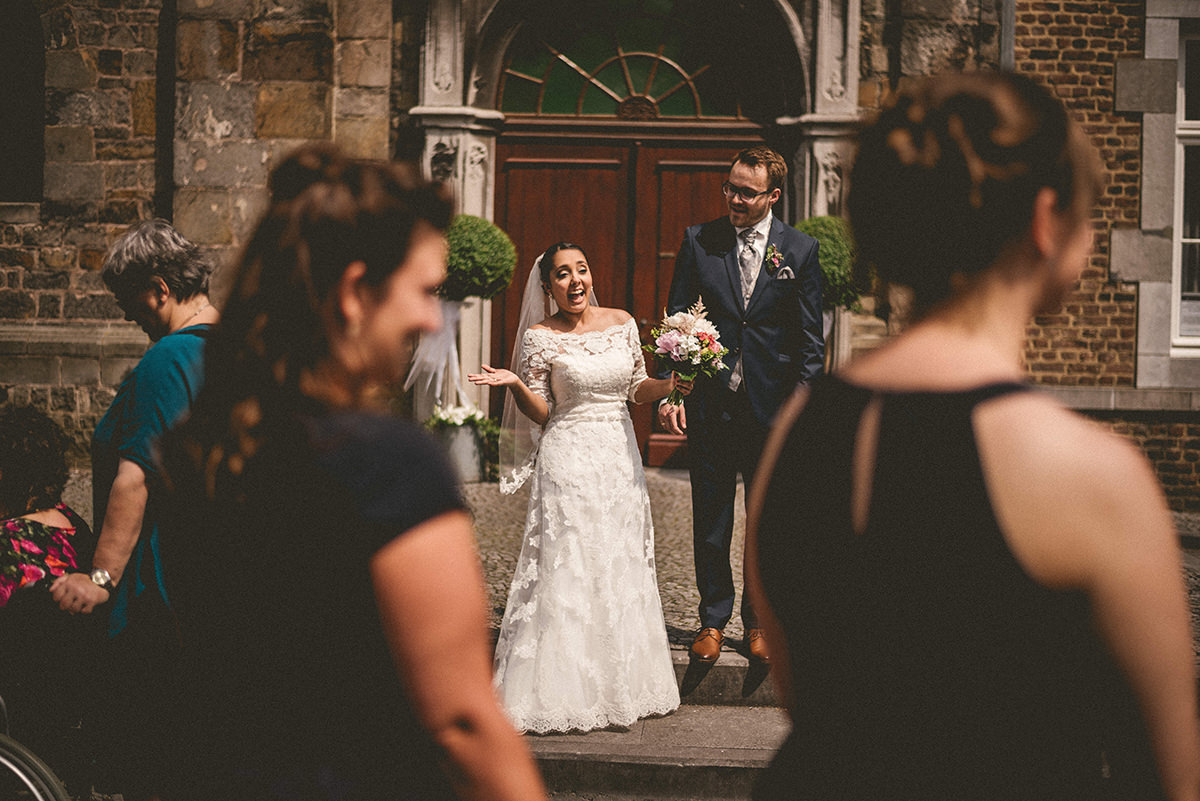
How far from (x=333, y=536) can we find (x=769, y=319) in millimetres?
3835

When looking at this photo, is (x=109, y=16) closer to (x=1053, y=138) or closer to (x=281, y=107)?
(x=281, y=107)

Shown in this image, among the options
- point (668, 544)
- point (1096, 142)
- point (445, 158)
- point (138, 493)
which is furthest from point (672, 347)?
point (1096, 142)

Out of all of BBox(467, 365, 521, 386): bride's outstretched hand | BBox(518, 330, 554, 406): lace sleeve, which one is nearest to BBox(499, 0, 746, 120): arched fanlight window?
BBox(518, 330, 554, 406): lace sleeve

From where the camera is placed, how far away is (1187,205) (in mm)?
9352

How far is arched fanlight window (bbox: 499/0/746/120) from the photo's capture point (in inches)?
372

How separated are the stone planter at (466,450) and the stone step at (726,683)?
4302 mm

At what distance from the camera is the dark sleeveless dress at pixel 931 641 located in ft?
3.69

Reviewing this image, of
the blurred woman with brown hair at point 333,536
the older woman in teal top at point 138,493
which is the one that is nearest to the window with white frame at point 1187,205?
the older woman in teal top at point 138,493

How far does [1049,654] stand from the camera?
3.68 feet

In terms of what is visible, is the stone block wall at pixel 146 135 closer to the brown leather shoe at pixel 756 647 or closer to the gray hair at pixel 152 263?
the brown leather shoe at pixel 756 647

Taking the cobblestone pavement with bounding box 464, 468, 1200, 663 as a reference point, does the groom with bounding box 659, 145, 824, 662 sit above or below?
above

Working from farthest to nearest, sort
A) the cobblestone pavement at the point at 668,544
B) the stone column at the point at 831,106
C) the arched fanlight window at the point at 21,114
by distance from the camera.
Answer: the arched fanlight window at the point at 21,114 < the stone column at the point at 831,106 < the cobblestone pavement at the point at 668,544

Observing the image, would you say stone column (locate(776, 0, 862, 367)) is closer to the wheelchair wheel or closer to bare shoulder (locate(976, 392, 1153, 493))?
the wheelchair wheel

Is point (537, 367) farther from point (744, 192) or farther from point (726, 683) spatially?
point (726, 683)
